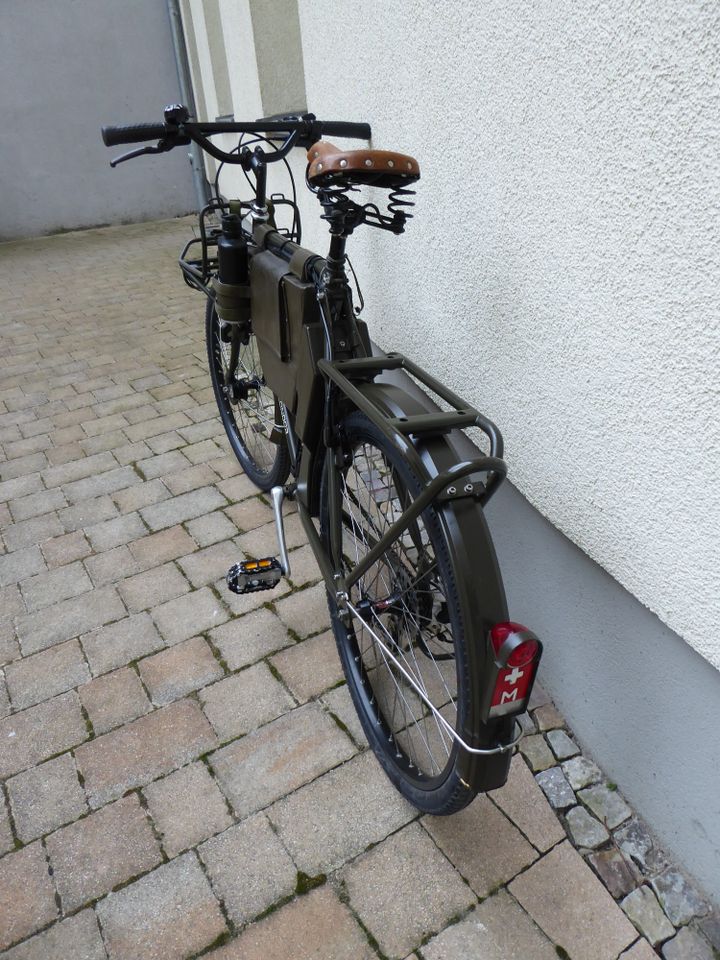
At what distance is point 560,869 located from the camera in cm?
170

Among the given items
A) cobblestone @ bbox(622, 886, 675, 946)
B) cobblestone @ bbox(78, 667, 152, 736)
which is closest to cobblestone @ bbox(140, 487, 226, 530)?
cobblestone @ bbox(78, 667, 152, 736)

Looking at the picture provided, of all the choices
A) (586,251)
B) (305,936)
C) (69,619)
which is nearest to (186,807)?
(305,936)

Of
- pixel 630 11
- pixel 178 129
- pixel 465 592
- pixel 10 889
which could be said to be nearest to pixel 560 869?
pixel 465 592

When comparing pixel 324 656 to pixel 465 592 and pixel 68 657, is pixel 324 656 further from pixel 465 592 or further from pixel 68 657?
pixel 465 592

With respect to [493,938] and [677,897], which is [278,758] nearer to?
[493,938]

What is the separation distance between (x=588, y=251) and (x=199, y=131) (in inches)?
49.4

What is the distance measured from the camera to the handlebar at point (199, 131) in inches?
78.0

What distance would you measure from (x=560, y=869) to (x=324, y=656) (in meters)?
0.94

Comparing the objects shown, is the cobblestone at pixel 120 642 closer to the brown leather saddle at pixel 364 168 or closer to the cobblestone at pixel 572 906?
the cobblestone at pixel 572 906

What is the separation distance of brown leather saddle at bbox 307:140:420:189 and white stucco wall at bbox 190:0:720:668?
0.98 ft

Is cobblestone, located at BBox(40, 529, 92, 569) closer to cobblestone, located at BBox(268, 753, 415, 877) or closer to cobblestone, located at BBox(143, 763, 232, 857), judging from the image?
cobblestone, located at BBox(143, 763, 232, 857)

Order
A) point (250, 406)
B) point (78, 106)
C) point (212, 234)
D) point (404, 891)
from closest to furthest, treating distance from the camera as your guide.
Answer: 1. point (404, 891)
2. point (212, 234)
3. point (250, 406)
4. point (78, 106)

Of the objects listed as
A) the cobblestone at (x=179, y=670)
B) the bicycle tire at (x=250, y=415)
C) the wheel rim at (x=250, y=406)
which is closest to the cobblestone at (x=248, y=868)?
the cobblestone at (x=179, y=670)

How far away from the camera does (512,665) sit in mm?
1270
